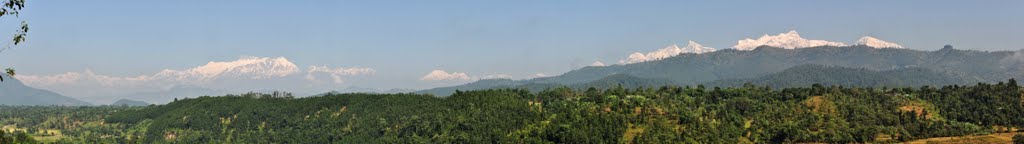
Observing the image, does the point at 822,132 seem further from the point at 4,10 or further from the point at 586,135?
the point at 4,10

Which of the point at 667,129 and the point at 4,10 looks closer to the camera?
the point at 4,10

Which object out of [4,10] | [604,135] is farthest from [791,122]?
[4,10]

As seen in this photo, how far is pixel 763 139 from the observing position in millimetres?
186625

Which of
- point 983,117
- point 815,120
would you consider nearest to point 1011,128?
point 983,117

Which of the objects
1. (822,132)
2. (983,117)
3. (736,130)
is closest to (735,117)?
(736,130)

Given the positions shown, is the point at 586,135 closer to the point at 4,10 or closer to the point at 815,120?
the point at 815,120

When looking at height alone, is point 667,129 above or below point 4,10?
below

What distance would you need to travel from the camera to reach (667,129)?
18500cm

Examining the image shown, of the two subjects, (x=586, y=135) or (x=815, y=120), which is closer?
(x=586, y=135)

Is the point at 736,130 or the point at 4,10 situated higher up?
the point at 4,10

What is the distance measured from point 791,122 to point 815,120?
23.8 ft

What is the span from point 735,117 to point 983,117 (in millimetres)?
69413

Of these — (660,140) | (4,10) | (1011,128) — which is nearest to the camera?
(4,10)

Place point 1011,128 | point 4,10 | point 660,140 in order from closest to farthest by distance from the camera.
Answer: point 4,10
point 660,140
point 1011,128
